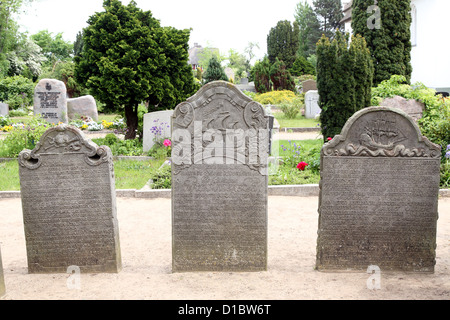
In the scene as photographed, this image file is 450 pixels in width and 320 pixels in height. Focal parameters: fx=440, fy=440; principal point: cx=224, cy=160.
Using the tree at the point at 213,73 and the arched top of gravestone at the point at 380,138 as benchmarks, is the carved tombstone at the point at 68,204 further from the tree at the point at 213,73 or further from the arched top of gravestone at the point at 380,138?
the tree at the point at 213,73

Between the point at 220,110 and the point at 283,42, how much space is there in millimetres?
42468

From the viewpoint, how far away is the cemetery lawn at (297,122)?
17391mm

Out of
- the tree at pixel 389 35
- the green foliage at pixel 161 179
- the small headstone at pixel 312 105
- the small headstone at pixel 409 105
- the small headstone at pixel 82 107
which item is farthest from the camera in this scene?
the small headstone at pixel 82 107

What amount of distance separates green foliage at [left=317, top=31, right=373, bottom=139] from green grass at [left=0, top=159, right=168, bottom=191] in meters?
4.14

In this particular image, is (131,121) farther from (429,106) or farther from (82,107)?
(82,107)

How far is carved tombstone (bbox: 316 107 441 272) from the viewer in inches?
170

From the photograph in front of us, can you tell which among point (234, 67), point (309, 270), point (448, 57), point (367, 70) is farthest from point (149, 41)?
point (234, 67)

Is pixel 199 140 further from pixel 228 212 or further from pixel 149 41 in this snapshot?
pixel 149 41

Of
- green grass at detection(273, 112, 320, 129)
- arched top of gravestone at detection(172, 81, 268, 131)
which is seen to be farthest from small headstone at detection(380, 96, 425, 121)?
arched top of gravestone at detection(172, 81, 268, 131)

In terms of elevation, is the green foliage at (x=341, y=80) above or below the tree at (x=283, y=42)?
below

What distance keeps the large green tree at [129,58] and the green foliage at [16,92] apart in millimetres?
17658

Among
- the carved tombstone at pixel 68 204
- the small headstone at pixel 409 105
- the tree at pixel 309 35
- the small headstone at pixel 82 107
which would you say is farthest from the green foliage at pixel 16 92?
the tree at pixel 309 35

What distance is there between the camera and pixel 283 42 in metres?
44.8

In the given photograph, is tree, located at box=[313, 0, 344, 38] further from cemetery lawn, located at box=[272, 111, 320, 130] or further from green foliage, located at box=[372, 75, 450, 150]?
green foliage, located at box=[372, 75, 450, 150]
